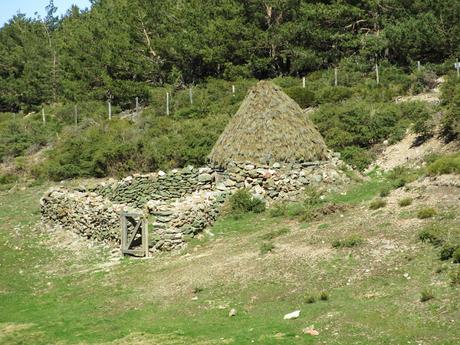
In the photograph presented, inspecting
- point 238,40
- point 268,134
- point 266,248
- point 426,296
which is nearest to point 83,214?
point 268,134

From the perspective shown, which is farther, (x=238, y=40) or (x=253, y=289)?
(x=238, y=40)

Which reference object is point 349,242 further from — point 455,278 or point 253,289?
point 455,278

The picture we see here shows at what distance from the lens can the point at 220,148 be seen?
27.4 metres

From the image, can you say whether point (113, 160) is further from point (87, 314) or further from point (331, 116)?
point (87, 314)

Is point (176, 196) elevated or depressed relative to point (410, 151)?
depressed

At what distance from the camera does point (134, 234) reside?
71.2 feet

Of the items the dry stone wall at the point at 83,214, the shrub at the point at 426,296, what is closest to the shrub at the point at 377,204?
the shrub at the point at 426,296

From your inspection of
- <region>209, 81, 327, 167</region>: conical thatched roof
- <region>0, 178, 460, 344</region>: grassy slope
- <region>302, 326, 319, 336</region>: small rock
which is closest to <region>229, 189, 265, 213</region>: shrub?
<region>0, 178, 460, 344</region>: grassy slope

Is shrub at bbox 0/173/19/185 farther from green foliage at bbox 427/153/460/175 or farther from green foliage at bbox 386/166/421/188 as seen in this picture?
green foliage at bbox 427/153/460/175

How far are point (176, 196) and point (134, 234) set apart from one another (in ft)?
21.5

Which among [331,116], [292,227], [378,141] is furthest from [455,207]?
[331,116]

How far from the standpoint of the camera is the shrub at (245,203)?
23.4 meters

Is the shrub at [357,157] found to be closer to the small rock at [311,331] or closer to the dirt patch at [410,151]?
the dirt patch at [410,151]

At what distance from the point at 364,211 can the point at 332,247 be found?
317cm
